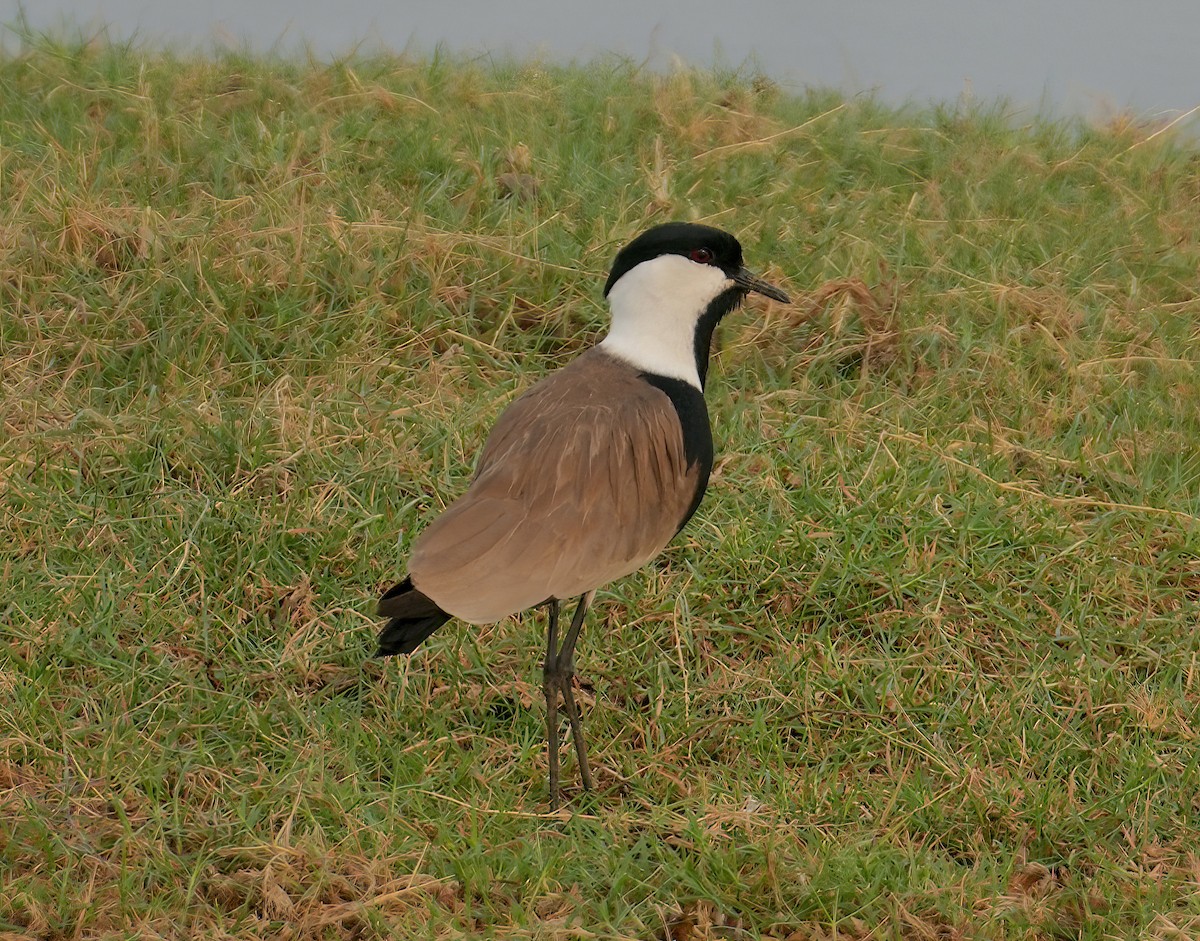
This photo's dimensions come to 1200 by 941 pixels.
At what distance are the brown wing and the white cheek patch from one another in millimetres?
67

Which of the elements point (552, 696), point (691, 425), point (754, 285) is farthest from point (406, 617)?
point (754, 285)

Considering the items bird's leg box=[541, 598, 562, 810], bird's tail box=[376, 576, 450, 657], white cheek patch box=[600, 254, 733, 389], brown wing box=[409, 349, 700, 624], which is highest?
white cheek patch box=[600, 254, 733, 389]

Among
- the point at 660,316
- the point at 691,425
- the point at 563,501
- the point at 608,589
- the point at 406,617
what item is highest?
the point at 660,316

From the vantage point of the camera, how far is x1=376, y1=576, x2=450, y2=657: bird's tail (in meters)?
3.81

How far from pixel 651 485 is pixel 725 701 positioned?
79 cm

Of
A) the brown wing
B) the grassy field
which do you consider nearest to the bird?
the brown wing

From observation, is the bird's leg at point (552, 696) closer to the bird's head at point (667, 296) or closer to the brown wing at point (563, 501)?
the brown wing at point (563, 501)

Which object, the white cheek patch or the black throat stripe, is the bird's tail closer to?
the black throat stripe

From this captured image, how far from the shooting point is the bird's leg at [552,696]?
4.02m

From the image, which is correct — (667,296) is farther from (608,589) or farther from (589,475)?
(608,589)

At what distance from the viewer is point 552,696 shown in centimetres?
404

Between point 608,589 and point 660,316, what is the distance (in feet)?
3.29

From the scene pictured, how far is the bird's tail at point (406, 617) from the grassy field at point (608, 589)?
0.36 m

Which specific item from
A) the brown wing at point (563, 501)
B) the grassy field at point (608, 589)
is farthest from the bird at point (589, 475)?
the grassy field at point (608, 589)
